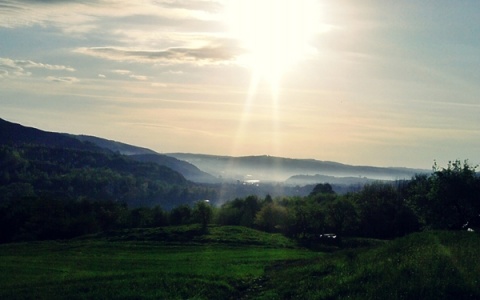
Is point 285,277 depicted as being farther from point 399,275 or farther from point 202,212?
point 202,212

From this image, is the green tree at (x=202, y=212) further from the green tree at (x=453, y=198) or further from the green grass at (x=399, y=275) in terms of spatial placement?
the green grass at (x=399, y=275)

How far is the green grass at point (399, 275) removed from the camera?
2775 cm

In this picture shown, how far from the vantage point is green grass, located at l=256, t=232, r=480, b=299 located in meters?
27.8

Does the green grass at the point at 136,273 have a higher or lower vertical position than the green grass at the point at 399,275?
lower

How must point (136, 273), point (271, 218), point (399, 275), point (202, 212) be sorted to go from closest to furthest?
1. point (399, 275)
2. point (136, 273)
3. point (271, 218)
4. point (202, 212)

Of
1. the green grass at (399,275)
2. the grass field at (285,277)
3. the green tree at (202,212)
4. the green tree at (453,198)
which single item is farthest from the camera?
the green tree at (202,212)

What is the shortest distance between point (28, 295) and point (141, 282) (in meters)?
7.72

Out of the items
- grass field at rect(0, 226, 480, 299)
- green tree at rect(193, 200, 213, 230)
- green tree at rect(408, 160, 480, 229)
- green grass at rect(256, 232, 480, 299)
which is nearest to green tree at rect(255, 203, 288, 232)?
green tree at rect(193, 200, 213, 230)

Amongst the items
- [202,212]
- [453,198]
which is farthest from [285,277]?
[202,212]

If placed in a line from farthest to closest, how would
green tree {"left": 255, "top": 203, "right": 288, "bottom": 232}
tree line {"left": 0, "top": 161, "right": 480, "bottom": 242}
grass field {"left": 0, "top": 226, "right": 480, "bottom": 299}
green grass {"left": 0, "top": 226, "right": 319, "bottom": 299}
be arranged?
green tree {"left": 255, "top": 203, "right": 288, "bottom": 232}
tree line {"left": 0, "top": 161, "right": 480, "bottom": 242}
green grass {"left": 0, "top": 226, "right": 319, "bottom": 299}
grass field {"left": 0, "top": 226, "right": 480, "bottom": 299}

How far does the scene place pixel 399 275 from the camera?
30.4 m

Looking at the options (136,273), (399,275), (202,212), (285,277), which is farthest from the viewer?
(202,212)

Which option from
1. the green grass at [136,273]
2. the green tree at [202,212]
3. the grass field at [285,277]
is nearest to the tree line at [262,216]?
the green tree at [202,212]

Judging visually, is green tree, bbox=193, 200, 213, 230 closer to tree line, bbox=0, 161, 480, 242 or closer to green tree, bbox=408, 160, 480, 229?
tree line, bbox=0, 161, 480, 242
